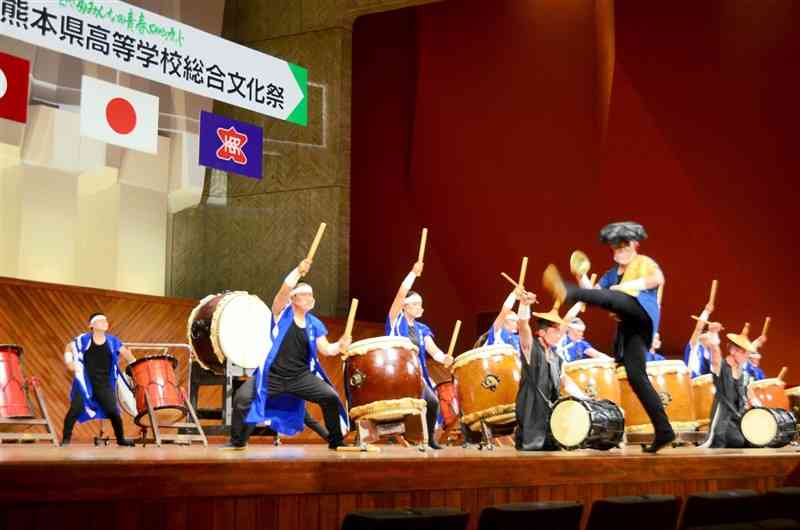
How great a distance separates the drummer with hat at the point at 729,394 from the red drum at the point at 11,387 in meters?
4.12

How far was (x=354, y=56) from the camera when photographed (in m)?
10.7

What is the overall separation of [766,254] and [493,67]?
3.13 metres

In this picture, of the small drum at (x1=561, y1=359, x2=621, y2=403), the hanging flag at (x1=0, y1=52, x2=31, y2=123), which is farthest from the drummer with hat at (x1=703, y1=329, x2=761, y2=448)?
the hanging flag at (x1=0, y1=52, x2=31, y2=123)

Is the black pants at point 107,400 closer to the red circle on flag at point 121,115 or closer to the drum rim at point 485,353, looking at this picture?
the red circle on flag at point 121,115

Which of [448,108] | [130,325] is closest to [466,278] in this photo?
[448,108]

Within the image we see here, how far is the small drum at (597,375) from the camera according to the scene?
5.91 meters

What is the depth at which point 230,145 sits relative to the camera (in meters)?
8.66

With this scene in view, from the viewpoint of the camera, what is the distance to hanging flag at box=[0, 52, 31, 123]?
7.16m

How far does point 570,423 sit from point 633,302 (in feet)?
2.58

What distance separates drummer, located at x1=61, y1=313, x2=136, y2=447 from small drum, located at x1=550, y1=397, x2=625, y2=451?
296 cm

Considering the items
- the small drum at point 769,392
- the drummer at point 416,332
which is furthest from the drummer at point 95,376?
the small drum at point 769,392

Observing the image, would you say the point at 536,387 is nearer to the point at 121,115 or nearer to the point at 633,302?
the point at 633,302

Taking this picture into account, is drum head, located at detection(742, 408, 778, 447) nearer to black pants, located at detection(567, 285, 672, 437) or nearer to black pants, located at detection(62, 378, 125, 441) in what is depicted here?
black pants, located at detection(567, 285, 672, 437)

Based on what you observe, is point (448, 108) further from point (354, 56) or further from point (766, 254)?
point (766, 254)
